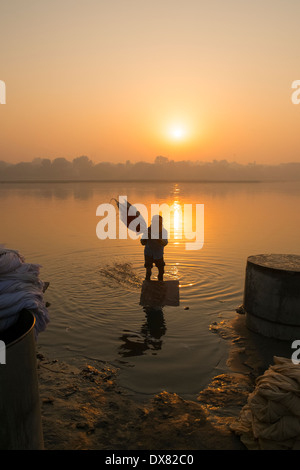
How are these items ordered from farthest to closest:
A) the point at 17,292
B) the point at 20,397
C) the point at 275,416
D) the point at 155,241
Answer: the point at 155,241, the point at 275,416, the point at 17,292, the point at 20,397

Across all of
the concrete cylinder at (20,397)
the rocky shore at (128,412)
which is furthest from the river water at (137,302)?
the concrete cylinder at (20,397)

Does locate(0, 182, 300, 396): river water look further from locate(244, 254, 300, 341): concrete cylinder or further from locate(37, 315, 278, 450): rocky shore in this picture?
locate(244, 254, 300, 341): concrete cylinder

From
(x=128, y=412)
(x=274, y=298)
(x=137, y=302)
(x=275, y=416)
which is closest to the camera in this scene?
(x=275, y=416)

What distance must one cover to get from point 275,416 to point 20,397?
2.91 metres

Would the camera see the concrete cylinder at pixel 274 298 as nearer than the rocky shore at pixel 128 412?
No

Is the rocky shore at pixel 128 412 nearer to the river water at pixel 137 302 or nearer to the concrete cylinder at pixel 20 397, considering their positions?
the river water at pixel 137 302

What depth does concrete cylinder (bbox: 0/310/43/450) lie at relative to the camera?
2.59 m

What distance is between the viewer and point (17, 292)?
10.9 feet

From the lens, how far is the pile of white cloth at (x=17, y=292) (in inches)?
125

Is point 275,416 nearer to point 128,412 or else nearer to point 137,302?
point 128,412

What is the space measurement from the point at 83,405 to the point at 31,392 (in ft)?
7.15

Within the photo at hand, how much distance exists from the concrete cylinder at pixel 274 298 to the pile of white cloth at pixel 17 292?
15.5 ft

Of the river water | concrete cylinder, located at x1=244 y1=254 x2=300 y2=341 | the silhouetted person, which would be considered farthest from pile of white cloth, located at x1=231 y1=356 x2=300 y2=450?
the silhouetted person

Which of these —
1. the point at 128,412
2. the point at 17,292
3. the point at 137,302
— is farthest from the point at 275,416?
the point at 137,302
